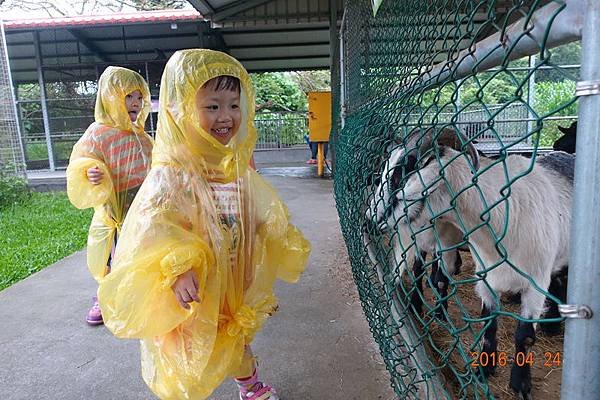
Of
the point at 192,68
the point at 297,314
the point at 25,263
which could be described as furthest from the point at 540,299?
the point at 25,263

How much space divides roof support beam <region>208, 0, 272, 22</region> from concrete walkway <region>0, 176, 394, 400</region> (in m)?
6.11

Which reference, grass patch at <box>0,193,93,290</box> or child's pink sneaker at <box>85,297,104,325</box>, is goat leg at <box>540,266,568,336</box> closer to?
Answer: child's pink sneaker at <box>85,297,104,325</box>

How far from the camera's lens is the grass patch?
4.25 meters

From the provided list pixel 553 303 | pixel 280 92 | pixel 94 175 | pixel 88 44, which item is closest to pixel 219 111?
pixel 94 175

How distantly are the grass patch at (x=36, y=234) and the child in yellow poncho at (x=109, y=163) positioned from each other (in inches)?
67.4

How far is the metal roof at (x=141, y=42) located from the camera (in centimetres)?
1002

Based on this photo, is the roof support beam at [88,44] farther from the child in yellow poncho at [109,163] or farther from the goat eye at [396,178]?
the goat eye at [396,178]

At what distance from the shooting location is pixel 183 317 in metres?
1.52

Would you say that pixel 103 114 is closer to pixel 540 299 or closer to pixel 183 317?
pixel 183 317

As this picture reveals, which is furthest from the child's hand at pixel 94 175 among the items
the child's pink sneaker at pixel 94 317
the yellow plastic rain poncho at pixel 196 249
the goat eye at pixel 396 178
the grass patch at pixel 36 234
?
the grass patch at pixel 36 234

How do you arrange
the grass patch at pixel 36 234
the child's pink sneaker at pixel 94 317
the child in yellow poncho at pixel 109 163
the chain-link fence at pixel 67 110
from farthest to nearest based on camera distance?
the chain-link fence at pixel 67 110 → the grass patch at pixel 36 234 → the child's pink sneaker at pixel 94 317 → the child in yellow poncho at pixel 109 163

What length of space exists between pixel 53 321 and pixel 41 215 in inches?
183

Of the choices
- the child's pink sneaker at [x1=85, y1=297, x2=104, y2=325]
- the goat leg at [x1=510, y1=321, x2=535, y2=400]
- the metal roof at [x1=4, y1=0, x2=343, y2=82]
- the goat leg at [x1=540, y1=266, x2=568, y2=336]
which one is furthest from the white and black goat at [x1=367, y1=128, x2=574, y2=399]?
the metal roof at [x1=4, y1=0, x2=343, y2=82]

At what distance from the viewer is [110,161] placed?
2.72 m
